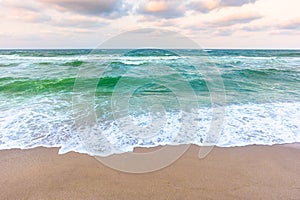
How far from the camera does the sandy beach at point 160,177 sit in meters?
2.75

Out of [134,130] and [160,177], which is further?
[134,130]

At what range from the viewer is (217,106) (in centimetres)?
663

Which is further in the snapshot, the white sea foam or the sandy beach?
the white sea foam

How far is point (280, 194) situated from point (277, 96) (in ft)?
21.2

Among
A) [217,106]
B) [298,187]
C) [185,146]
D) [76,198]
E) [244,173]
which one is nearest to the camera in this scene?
[76,198]

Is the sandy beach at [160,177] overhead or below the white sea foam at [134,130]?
below

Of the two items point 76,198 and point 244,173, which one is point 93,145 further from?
point 244,173

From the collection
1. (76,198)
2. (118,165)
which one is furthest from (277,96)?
(76,198)

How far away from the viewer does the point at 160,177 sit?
307cm

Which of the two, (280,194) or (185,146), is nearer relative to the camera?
(280,194)

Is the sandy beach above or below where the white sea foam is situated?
below

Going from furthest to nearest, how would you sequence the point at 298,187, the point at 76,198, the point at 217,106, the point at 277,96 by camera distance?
the point at 277,96 → the point at 217,106 → the point at 298,187 → the point at 76,198

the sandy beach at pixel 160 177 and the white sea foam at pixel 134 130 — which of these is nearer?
the sandy beach at pixel 160 177

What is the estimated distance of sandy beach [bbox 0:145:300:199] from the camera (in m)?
2.75
